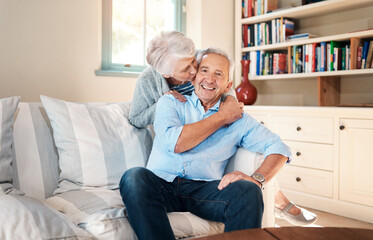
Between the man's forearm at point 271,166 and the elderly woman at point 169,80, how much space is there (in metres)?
0.35

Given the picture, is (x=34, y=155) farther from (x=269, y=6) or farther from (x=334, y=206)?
(x=269, y=6)

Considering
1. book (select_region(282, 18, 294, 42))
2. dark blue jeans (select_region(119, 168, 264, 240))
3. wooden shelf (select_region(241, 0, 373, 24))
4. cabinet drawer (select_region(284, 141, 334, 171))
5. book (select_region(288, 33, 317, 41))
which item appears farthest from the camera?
book (select_region(282, 18, 294, 42))

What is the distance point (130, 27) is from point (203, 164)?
2050mm

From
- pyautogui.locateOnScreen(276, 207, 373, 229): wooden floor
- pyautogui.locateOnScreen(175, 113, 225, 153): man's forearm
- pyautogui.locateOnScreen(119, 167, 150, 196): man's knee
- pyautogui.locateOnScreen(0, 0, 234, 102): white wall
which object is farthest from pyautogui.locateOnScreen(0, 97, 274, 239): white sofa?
pyautogui.locateOnScreen(276, 207, 373, 229): wooden floor

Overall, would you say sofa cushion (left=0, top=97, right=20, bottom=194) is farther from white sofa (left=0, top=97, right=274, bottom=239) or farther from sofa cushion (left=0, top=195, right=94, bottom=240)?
sofa cushion (left=0, top=195, right=94, bottom=240)

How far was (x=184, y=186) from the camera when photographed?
1.52 metres

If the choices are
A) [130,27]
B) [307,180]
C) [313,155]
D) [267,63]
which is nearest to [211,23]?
[267,63]

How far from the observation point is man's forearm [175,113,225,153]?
4.97 ft

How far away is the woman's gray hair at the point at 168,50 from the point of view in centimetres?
179

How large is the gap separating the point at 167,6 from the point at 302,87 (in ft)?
5.00

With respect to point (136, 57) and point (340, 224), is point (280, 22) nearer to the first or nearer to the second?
point (136, 57)

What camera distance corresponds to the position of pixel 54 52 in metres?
2.62

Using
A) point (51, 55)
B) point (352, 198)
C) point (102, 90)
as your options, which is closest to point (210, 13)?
point (102, 90)

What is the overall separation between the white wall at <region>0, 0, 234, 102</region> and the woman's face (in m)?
1.20
